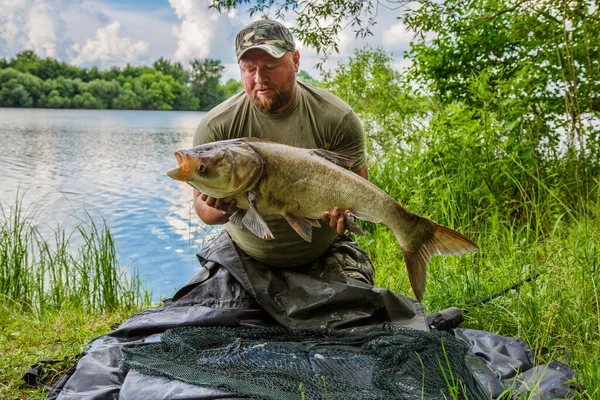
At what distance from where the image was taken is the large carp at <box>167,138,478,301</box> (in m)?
1.96

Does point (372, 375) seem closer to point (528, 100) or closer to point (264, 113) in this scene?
point (264, 113)

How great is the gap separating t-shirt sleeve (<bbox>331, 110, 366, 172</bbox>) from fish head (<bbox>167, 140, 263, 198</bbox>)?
876 mm

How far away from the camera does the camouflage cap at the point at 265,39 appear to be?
8.33 feet

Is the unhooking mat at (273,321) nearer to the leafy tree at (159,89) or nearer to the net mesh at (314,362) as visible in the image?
the net mesh at (314,362)

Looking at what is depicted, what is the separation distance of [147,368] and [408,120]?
465 cm

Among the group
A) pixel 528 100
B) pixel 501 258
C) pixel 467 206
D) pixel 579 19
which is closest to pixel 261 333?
pixel 501 258

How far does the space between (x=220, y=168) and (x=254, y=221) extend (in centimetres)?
26

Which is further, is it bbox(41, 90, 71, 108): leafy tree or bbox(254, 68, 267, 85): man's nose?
bbox(41, 90, 71, 108): leafy tree

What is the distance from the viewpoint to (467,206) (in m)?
4.55

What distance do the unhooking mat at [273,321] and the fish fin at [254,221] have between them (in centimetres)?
50

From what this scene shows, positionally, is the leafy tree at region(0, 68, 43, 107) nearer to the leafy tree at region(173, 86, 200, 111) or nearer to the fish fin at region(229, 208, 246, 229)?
the leafy tree at region(173, 86, 200, 111)

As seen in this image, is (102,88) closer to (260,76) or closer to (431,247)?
(260,76)

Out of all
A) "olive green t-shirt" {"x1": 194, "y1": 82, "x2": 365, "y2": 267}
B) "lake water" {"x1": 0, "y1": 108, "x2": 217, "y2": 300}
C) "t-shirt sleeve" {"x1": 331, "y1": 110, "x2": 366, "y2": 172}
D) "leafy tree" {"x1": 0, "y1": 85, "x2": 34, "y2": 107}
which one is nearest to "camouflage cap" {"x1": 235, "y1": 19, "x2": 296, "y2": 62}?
"olive green t-shirt" {"x1": 194, "y1": 82, "x2": 365, "y2": 267}

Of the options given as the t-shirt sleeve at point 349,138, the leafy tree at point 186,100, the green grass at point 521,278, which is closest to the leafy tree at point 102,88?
the leafy tree at point 186,100
